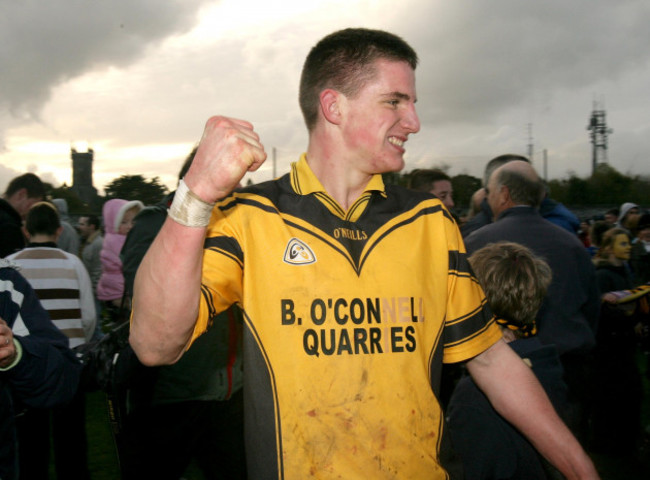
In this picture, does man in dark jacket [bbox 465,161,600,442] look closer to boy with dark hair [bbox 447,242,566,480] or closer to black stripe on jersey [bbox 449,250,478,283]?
boy with dark hair [bbox 447,242,566,480]

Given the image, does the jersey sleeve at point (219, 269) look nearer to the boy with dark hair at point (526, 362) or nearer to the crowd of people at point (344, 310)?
the crowd of people at point (344, 310)

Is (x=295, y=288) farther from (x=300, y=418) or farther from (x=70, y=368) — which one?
(x=70, y=368)

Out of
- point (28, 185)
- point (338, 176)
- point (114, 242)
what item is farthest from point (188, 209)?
point (114, 242)

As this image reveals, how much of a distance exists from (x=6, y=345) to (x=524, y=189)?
3188 mm

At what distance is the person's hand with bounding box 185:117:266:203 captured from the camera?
4.50 feet

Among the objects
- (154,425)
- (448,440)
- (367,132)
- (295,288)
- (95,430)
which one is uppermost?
(367,132)

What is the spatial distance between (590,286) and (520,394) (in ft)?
7.15

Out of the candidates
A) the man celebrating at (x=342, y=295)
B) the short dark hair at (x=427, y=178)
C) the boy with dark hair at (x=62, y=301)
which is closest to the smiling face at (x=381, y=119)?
the man celebrating at (x=342, y=295)

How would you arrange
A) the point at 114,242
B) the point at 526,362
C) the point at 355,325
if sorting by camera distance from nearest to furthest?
the point at 355,325 < the point at 526,362 < the point at 114,242

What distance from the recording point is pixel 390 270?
177 cm

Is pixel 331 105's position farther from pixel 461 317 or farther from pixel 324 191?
pixel 461 317

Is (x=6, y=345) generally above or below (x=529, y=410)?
above

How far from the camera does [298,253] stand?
173 centimetres

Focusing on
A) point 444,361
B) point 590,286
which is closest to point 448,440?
point 444,361
